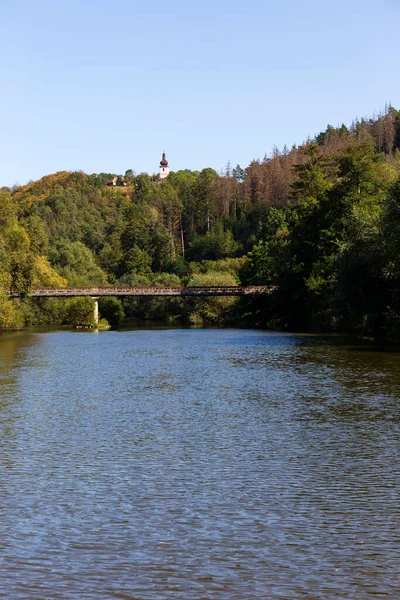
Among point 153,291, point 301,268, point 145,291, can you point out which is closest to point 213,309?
point 153,291

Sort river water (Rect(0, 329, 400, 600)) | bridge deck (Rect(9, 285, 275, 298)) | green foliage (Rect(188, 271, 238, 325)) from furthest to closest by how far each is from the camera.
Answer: green foliage (Rect(188, 271, 238, 325)) < bridge deck (Rect(9, 285, 275, 298)) < river water (Rect(0, 329, 400, 600))

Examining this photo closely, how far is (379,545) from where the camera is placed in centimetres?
1551

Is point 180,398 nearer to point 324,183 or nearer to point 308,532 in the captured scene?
point 308,532

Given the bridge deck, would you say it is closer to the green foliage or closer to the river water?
the green foliage

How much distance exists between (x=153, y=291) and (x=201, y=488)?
99.8m

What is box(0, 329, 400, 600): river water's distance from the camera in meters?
13.9

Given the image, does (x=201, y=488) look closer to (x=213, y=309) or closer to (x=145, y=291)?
(x=145, y=291)

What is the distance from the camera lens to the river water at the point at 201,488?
1390cm

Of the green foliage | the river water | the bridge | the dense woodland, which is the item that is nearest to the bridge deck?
the bridge

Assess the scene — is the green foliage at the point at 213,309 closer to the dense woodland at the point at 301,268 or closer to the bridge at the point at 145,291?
the dense woodland at the point at 301,268

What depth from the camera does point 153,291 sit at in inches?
4700

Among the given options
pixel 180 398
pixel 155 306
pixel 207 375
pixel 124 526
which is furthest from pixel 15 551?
pixel 155 306

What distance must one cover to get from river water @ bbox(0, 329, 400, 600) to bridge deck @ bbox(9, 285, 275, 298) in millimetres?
66751

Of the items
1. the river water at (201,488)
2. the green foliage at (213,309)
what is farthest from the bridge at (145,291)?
the river water at (201,488)
